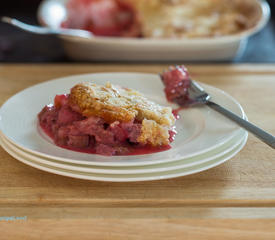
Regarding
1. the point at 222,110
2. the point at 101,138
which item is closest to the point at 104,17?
the point at 222,110

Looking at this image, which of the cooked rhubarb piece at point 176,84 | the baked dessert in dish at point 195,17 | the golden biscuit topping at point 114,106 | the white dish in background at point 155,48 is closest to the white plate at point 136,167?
the golden biscuit topping at point 114,106

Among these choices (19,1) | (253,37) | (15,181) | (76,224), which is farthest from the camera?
(19,1)

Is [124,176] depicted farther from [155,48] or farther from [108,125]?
[155,48]

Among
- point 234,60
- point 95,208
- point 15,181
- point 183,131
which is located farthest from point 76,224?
point 234,60

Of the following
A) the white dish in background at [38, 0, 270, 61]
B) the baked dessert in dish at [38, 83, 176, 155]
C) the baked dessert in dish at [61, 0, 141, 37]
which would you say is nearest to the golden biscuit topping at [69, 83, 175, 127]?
the baked dessert in dish at [38, 83, 176, 155]

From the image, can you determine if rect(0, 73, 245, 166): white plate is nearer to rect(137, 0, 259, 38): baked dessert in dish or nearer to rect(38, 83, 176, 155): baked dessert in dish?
rect(38, 83, 176, 155): baked dessert in dish

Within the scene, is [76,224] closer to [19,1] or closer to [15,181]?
[15,181]
